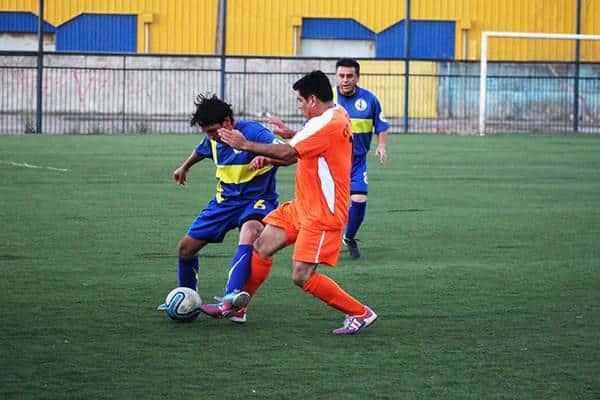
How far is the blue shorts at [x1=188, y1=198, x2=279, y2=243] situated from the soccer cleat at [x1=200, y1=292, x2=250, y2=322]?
0.62m

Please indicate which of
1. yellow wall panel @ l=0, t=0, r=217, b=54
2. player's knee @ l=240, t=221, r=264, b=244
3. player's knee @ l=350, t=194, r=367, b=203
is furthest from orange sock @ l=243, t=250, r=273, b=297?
yellow wall panel @ l=0, t=0, r=217, b=54

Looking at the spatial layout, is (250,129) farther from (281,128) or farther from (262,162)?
(262,162)

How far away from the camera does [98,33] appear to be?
46.2 metres

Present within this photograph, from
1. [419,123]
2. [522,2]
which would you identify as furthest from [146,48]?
[522,2]

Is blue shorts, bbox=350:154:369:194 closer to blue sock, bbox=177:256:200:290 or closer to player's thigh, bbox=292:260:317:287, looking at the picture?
blue sock, bbox=177:256:200:290

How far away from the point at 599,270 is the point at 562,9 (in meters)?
37.4

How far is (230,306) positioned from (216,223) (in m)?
0.80

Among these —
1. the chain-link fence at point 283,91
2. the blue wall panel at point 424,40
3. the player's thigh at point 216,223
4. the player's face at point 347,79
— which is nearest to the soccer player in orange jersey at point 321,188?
the player's thigh at point 216,223

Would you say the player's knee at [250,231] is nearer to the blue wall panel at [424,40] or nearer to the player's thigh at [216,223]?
the player's thigh at [216,223]

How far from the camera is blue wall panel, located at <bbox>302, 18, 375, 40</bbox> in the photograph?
4747cm

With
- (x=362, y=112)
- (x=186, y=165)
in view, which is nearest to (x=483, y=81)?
(x=362, y=112)

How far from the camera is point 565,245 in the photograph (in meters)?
12.6

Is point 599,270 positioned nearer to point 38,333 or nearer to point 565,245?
point 565,245

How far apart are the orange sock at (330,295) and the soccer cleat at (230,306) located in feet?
1.33
